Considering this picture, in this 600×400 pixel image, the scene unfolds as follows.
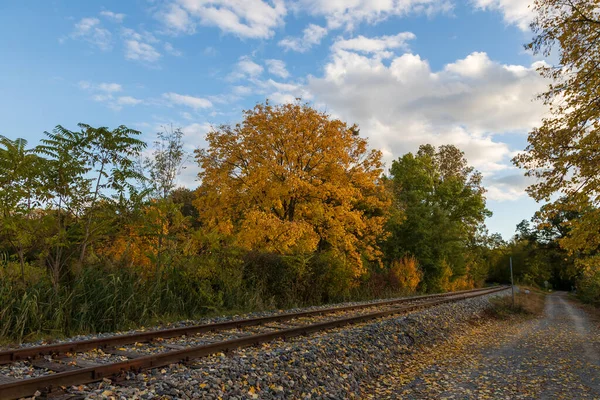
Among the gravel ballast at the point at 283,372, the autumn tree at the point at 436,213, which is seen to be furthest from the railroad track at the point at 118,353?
the autumn tree at the point at 436,213

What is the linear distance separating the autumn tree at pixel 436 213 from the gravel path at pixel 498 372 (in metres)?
17.3

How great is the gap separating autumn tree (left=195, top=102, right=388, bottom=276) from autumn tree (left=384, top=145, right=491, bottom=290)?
10.3 metres

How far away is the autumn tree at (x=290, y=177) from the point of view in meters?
19.0

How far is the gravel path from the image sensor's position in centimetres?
727

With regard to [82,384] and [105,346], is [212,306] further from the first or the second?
[82,384]

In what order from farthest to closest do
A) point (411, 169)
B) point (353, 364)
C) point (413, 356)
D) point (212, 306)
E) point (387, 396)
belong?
point (411, 169), point (212, 306), point (413, 356), point (353, 364), point (387, 396)

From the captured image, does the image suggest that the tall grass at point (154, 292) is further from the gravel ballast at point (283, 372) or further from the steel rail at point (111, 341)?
the gravel ballast at point (283, 372)

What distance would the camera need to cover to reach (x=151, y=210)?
11.5m

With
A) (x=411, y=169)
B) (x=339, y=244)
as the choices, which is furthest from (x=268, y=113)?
(x=411, y=169)

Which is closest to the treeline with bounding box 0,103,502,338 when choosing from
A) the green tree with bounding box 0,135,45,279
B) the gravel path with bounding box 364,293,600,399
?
the green tree with bounding box 0,135,45,279

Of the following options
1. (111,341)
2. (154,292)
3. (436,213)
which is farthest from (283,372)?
(436,213)

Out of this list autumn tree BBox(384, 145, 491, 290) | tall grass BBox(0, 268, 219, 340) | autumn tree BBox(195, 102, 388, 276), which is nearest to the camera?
tall grass BBox(0, 268, 219, 340)

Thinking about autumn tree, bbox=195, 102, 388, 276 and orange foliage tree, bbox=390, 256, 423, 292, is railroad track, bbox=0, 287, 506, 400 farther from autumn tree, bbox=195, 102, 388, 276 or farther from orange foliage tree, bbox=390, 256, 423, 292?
orange foliage tree, bbox=390, 256, 423, 292

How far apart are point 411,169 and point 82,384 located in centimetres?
4329
